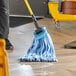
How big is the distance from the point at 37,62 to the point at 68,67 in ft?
0.74

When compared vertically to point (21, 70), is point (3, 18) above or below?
above

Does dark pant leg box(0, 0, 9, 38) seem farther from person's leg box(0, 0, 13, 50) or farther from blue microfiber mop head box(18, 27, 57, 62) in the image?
blue microfiber mop head box(18, 27, 57, 62)

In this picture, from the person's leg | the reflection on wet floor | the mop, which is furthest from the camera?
the person's leg

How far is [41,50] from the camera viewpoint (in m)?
1.58

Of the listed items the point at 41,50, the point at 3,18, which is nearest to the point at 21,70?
the point at 41,50

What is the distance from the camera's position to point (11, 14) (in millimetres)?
5465

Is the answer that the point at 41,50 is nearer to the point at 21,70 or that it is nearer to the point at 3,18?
the point at 21,70

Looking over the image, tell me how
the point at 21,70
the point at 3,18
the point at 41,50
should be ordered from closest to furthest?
the point at 21,70 < the point at 41,50 < the point at 3,18

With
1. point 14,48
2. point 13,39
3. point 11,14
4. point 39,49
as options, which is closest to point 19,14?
point 11,14

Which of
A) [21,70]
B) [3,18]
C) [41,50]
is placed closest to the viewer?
[21,70]

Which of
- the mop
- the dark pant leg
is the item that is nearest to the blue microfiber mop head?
the mop

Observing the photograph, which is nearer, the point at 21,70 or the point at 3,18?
the point at 21,70

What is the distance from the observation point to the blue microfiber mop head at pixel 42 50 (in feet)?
4.91

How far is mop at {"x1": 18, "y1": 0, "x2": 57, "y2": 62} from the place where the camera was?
1.50 metres
